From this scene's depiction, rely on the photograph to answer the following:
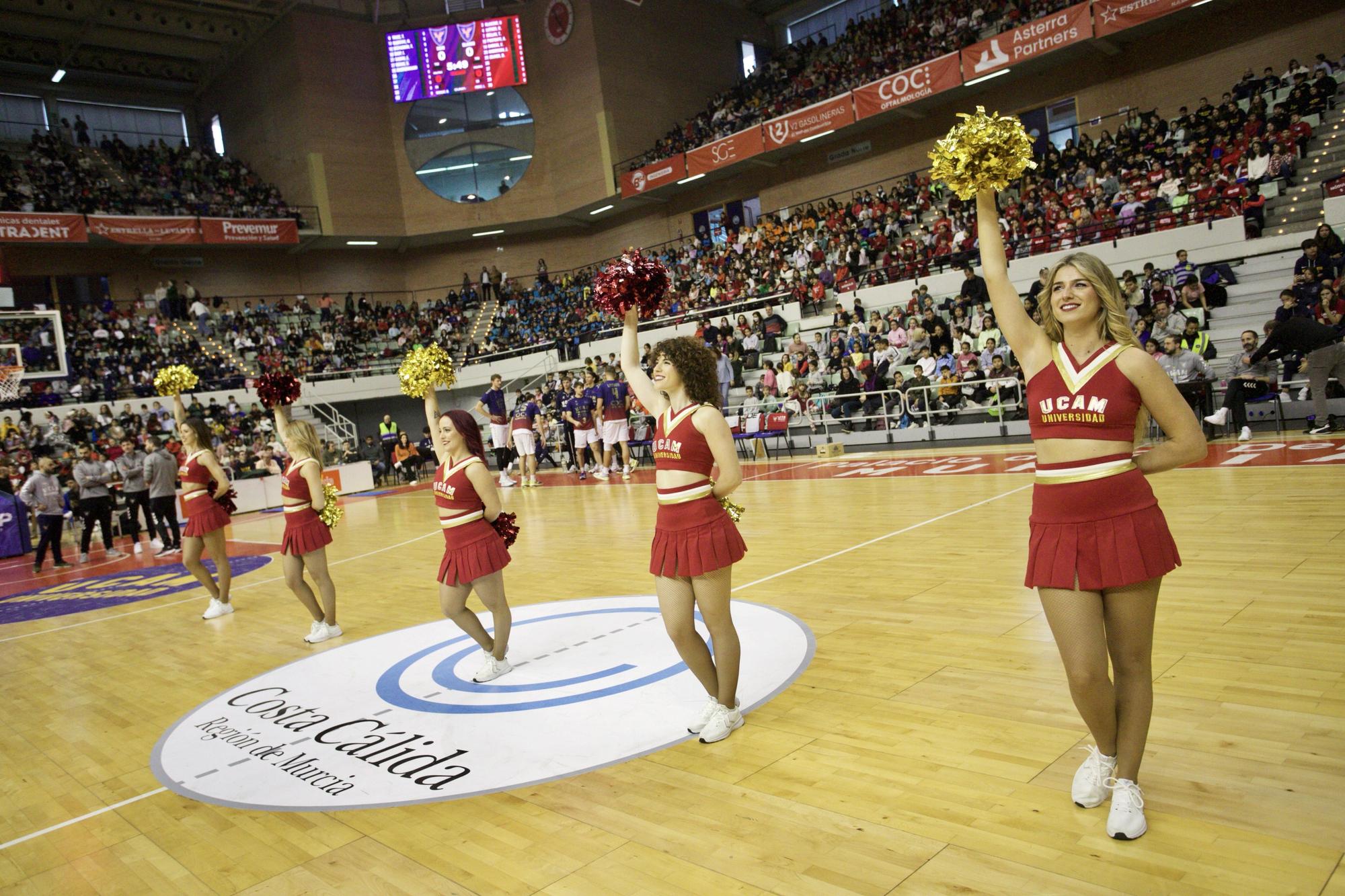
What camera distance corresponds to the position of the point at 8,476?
1496 centimetres

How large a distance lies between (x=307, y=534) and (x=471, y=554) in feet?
7.06

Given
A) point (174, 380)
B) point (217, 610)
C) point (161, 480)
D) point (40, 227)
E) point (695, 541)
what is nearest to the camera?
point (695, 541)

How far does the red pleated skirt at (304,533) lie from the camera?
6.26m

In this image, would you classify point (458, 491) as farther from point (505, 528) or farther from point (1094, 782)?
point (1094, 782)

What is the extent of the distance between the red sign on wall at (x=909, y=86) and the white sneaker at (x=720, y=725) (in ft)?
68.3

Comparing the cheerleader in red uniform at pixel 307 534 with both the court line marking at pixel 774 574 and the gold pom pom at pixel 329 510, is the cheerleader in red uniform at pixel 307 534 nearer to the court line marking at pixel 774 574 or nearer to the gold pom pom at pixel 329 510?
the gold pom pom at pixel 329 510

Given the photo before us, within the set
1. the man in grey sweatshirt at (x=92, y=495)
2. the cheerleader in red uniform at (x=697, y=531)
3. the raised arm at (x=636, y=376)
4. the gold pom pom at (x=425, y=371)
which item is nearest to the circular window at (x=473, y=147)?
the man in grey sweatshirt at (x=92, y=495)

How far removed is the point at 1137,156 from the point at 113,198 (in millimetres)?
28985

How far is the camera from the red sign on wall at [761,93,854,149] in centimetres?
2311

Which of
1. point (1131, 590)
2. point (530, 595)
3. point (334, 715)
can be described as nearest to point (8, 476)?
point (530, 595)

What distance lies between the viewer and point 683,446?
143 inches

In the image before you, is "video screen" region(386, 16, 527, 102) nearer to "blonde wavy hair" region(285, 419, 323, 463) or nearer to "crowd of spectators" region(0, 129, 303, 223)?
"crowd of spectators" region(0, 129, 303, 223)

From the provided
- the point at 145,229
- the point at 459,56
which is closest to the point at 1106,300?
the point at 145,229

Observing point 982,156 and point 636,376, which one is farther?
point 636,376
